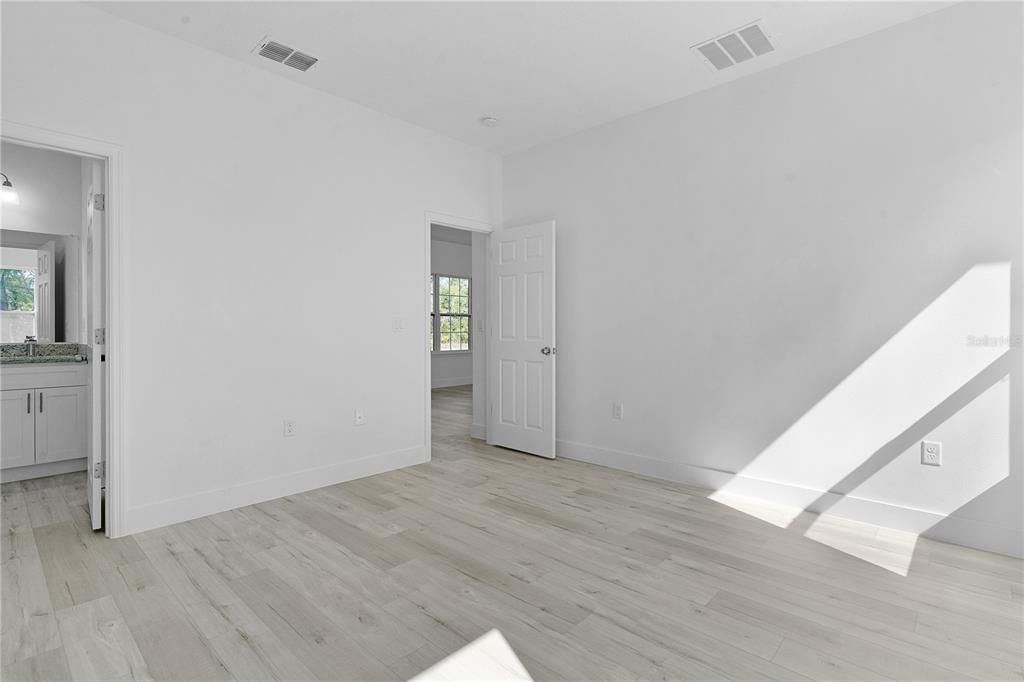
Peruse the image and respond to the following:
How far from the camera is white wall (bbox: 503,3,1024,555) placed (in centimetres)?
277

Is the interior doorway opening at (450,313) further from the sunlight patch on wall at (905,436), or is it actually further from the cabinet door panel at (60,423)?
the sunlight patch on wall at (905,436)

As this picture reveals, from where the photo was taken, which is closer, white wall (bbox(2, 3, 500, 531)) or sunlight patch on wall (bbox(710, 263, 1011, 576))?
sunlight patch on wall (bbox(710, 263, 1011, 576))

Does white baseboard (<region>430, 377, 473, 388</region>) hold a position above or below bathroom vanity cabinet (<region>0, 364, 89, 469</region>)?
below

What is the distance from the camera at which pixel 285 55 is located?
10.9ft

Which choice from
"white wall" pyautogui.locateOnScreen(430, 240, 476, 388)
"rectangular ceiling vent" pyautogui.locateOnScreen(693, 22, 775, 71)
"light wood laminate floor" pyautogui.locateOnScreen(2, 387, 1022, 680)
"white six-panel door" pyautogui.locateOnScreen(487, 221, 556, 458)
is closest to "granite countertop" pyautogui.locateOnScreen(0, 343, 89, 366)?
"light wood laminate floor" pyautogui.locateOnScreen(2, 387, 1022, 680)

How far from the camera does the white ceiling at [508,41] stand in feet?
9.32

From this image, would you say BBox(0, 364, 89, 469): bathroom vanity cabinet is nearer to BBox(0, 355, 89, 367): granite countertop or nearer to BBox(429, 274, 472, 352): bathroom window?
BBox(0, 355, 89, 367): granite countertop

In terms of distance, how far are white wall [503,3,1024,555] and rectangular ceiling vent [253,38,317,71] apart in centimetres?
227

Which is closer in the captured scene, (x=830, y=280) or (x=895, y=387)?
(x=895, y=387)

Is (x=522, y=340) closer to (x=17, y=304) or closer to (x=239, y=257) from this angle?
(x=239, y=257)

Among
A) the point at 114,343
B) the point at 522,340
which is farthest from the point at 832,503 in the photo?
the point at 114,343

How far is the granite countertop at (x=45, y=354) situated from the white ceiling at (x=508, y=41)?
2.64 meters

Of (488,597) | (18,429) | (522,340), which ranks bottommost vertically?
(488,597)

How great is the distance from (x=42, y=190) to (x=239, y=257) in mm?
2435
